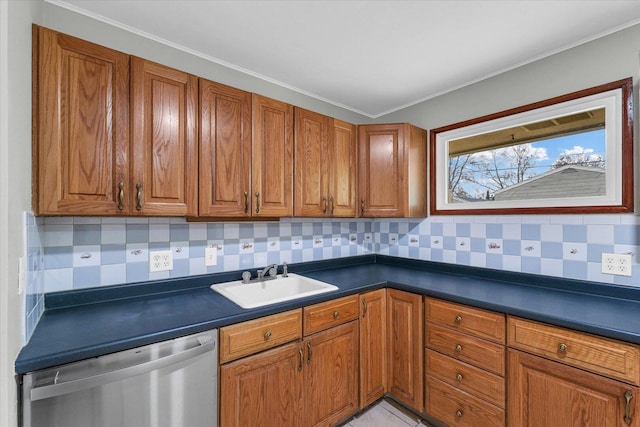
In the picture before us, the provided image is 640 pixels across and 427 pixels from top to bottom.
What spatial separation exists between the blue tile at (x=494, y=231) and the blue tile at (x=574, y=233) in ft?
1.14

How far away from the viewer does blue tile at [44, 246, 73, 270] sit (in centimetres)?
135

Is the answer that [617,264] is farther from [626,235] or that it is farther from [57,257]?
[57,257]

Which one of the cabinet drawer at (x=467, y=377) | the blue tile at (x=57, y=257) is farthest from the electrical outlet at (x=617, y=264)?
the blue tile at (x=57, y=257)

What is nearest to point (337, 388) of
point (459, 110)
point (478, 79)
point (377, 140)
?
point (377, 140)

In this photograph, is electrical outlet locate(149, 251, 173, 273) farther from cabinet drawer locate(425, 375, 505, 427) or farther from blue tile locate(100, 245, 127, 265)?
cabinet drawer locate(425, 375, 505, 427)

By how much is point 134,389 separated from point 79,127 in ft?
3.61

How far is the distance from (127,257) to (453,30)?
2.19 m

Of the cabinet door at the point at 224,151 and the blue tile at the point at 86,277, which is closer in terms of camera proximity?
the blue tile at the point at 86,277

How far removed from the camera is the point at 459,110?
7.13 ft

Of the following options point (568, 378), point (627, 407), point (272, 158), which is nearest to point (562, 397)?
point (568, 378)

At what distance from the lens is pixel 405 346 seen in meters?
1.87

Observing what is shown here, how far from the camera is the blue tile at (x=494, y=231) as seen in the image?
196 cm

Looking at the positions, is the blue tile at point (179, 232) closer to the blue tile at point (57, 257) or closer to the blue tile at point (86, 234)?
the blue tile at point (86, 234)

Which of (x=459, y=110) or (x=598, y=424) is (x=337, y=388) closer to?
(x=598, y=424)
